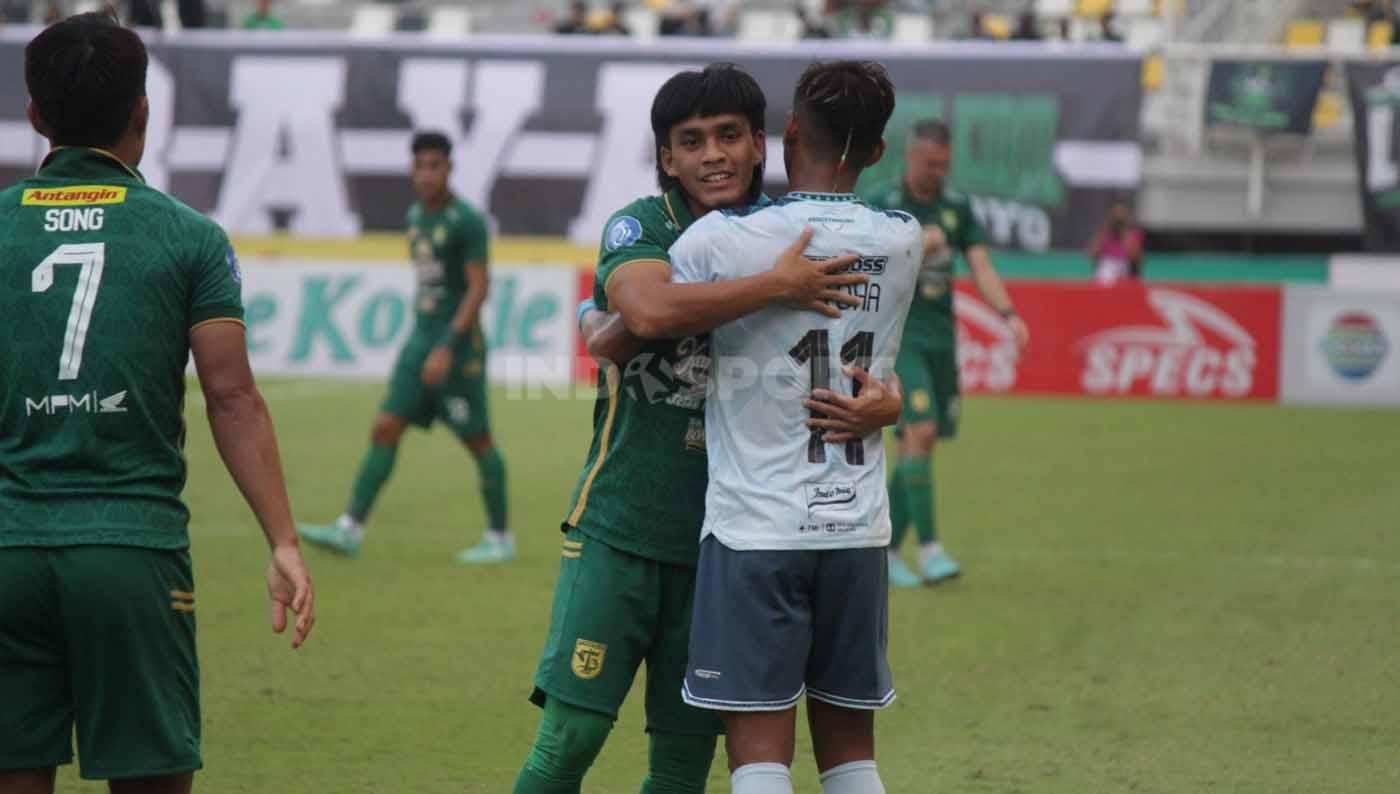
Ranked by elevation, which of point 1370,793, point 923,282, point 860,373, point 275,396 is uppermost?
point 860,373

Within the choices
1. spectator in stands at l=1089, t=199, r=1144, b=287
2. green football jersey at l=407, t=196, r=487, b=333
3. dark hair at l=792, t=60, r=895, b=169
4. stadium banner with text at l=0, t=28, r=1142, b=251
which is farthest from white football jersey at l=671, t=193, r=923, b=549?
stadium banner with text at l=0, t=28, r=1142, b=251

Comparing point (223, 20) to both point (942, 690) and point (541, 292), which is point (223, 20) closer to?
point (541, 292)

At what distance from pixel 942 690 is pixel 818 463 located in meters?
3.65

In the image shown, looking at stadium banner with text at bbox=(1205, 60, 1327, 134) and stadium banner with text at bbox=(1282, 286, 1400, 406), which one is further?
stadium banner with text at bbox=(1205, 60, 1327, 134)

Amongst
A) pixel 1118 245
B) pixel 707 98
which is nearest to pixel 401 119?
pixel 1118 245

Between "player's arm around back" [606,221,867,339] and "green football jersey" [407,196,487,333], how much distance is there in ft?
21.9

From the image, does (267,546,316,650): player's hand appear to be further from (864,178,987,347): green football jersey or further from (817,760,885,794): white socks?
(864,178,987,347): green football jersey

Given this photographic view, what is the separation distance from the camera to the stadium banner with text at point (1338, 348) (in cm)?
2006

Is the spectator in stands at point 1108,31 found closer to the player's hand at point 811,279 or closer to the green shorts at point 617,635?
the green shorts at point 617,635

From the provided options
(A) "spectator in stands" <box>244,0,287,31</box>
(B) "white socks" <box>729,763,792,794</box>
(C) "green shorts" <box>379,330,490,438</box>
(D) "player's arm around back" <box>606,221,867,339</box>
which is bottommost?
(C) "green shorts" <box>379,330,490,438</box>

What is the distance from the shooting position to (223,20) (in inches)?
1085

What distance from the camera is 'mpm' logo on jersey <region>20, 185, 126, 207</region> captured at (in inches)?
147

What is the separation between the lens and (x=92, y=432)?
12.1 feet

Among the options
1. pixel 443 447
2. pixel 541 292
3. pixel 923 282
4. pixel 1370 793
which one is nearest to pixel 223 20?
pixel 541 292
